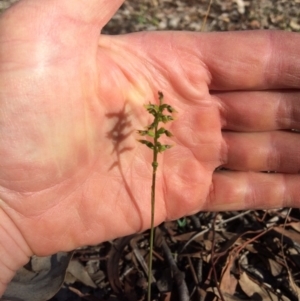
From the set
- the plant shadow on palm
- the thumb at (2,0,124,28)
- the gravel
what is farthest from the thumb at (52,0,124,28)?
the gravel

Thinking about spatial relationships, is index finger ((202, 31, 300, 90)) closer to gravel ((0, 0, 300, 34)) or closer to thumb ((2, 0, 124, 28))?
thumb ((2, 0, 124, 28))

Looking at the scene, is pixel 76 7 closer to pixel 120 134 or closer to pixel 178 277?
pixel 120 134

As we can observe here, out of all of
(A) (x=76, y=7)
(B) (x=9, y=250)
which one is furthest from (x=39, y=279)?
(A) (x=76, y=7)

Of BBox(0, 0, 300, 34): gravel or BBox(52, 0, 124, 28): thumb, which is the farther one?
BBox(0, 0, 300, 34): gravel

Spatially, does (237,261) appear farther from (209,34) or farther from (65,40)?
(65,40)

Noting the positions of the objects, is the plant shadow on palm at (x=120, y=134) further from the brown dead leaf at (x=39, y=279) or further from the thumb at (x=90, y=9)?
the brown dead leaf at (x=39, y=279)

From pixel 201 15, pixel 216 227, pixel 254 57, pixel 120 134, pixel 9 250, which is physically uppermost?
pixel 254 57

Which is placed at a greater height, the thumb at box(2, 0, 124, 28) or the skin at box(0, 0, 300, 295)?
the thumb at box(2, 0, 124, 28)

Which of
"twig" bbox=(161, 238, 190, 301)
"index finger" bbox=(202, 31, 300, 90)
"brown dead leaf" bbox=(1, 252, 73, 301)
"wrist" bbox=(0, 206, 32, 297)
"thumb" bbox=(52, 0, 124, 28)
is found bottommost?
"twig" bbox=(161, 238, 190, 301)
